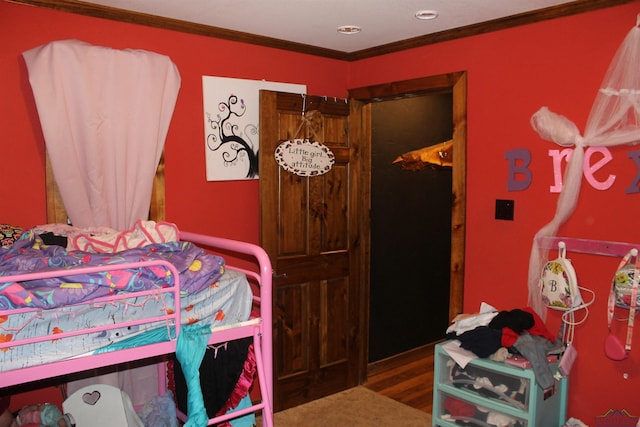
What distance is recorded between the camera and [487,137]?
3.21 metres

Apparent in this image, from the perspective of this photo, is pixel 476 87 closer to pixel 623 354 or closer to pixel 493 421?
pixel 623 354

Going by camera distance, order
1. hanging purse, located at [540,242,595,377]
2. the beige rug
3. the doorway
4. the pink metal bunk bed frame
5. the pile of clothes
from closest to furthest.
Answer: the pink metal bunk bed frame < the pile of clothes < hanging purse, located at [540,242,595,377] < the beige rug < the doorway

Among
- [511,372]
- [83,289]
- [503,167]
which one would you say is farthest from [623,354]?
[83,289]

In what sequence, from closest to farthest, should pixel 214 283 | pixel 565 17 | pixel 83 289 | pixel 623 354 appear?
pixel 83 289 < pixel 214 283 < pixel 623 354 < pixel 565 17

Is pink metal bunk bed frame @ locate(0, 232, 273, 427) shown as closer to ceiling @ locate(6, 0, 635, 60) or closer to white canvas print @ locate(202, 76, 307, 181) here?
white canvas print @ locate(202, 76, 307, 181)

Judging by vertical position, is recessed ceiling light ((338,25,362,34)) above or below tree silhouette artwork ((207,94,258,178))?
above

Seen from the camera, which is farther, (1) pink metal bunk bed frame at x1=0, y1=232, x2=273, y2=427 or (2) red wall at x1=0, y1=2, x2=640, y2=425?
(2) red wall at x1=0, y1=2, x2=640, y2=425

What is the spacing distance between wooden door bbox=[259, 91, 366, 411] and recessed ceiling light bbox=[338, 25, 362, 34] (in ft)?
1.68

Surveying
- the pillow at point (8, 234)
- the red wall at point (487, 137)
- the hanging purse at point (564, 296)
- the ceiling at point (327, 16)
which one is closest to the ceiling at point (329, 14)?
the ceiling at point (327, 16)

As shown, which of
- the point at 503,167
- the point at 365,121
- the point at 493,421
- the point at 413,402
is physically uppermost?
the point at 365,121

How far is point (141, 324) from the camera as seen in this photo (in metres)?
1.96

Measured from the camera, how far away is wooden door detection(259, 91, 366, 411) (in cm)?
348

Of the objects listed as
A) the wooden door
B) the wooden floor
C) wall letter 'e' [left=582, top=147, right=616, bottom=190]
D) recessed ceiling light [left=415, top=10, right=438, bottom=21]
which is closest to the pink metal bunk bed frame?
the wooden door

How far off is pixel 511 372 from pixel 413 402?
1.29 metres
